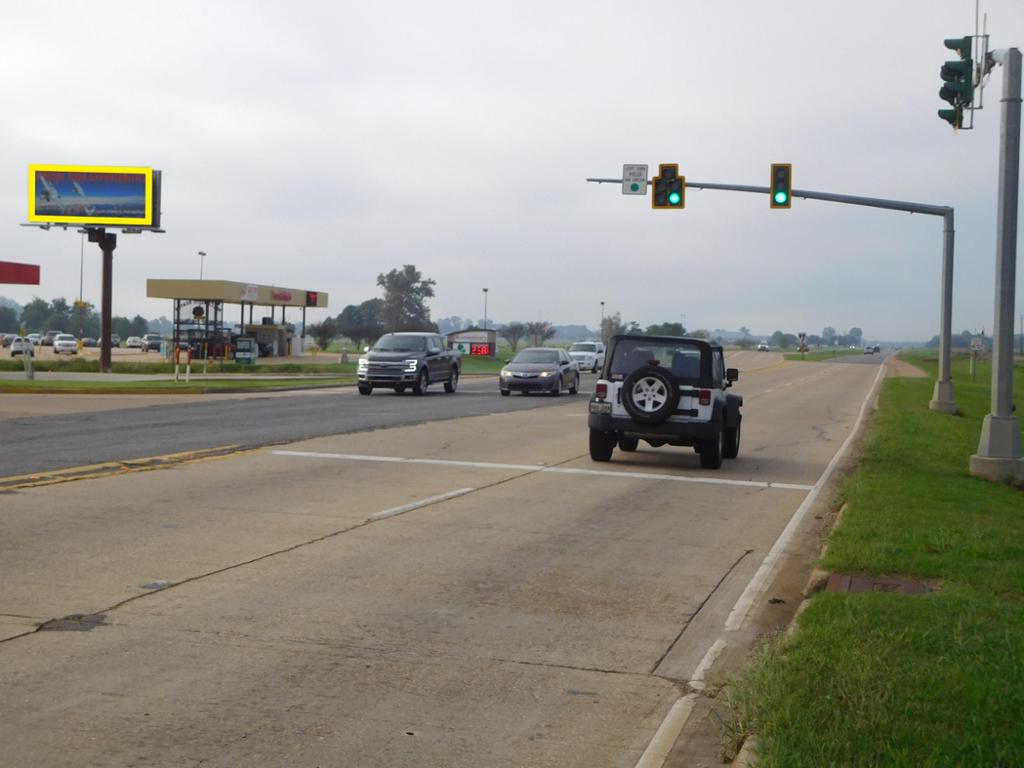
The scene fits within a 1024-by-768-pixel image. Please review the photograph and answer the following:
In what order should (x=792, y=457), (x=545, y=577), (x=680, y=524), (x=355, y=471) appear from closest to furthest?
(x=545, y=577) < (x=680, y=524) < (x=355, y=471) < (x=792, y=457)

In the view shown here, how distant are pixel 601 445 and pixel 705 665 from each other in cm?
1051

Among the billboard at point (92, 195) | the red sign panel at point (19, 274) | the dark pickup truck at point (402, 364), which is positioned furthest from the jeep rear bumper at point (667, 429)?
the billboard at point (92, 195)

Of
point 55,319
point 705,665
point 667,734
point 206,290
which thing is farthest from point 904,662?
point 55,319

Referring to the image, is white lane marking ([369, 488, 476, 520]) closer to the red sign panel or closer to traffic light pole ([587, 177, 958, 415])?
traffic light pole ([587, 177, 958, 415])

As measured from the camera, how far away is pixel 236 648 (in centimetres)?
671

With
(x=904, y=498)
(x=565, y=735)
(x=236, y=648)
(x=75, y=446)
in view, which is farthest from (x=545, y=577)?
(x=75, y=446)

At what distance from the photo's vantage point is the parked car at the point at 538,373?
35875 millimetres

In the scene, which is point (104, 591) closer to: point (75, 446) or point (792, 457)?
point (75, 446)

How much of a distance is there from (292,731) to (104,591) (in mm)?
3197

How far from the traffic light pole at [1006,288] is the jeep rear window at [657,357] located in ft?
13.6

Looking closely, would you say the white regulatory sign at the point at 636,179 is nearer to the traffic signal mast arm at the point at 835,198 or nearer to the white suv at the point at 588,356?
the traffic signal mast arm at the point at 835,198

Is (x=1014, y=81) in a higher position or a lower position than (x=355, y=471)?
higher

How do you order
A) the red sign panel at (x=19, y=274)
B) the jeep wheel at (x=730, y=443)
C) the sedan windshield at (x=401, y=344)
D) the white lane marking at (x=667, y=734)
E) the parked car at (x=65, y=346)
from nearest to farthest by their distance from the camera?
the white lane marking at (x=667, y=734) → the jeep wheel at (x=730, y=443) → the sedan windshield at (x=401, y=344) → the red sign panel at (x=19, y=274) → the parked car at (x=65, y=346)

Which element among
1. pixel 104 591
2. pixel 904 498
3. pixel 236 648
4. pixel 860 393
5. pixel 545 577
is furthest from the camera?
pixel 860 393
